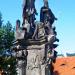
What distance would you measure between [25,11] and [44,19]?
1021 mm

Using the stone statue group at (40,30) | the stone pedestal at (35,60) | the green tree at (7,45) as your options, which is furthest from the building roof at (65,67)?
the stone pedestal at (35,60)

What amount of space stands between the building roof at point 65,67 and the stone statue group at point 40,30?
18526 mm

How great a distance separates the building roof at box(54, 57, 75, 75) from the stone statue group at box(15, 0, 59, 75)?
60.8 feet

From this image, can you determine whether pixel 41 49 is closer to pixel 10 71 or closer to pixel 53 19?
pixel 53 19

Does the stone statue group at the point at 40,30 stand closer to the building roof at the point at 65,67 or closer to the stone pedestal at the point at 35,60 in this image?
the stone pedestal at the point at 35,60

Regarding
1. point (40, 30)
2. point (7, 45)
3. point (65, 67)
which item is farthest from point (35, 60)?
point (65, 67)

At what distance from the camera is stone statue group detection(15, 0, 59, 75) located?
51.6 feet

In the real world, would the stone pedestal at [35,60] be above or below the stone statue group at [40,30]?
below

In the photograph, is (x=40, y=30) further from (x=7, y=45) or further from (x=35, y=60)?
(x=7, y=45)

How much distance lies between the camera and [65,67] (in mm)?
36656

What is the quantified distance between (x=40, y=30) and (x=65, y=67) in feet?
68.9

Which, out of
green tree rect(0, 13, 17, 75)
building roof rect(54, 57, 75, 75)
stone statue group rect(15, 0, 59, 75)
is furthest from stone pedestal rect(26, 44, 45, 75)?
building roof rect(54, 57, 75, 75)

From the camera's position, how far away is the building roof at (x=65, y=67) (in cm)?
3519

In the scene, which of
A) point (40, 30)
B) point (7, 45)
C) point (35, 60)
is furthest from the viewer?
point (7, 45)
